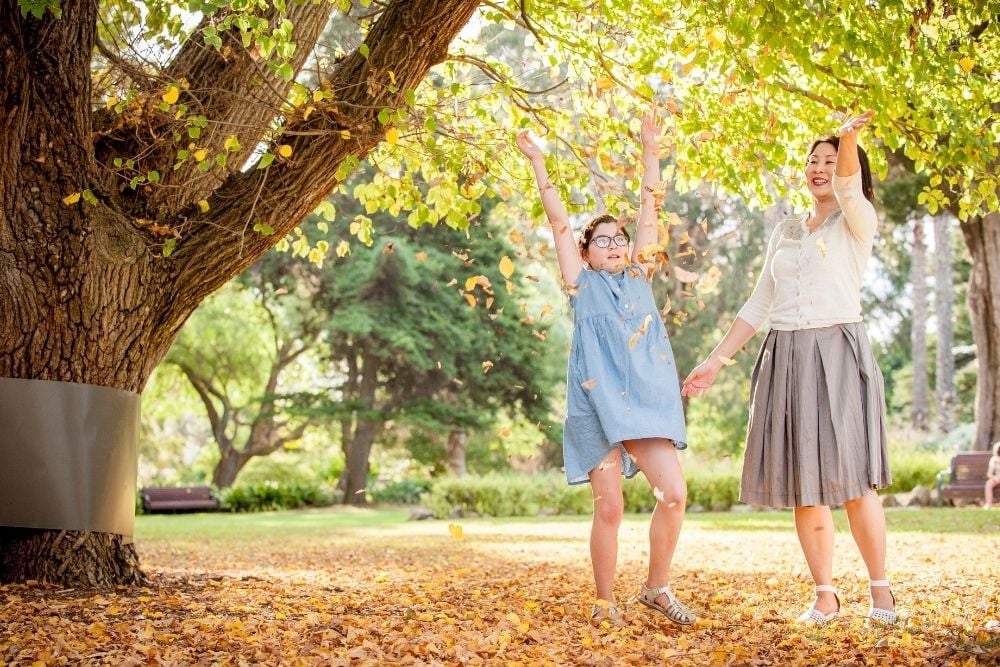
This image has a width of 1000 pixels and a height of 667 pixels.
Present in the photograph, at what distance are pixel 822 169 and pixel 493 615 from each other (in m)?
2.44

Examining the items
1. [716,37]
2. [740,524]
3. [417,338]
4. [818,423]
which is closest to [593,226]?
[818,423]

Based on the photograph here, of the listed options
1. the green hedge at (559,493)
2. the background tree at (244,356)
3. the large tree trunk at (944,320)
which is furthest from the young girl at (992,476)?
the background tree at (244,356)

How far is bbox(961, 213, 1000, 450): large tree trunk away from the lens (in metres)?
14.6

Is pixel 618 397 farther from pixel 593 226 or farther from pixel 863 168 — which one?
pixel 863 168

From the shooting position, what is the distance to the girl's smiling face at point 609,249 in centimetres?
430

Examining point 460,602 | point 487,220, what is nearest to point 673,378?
point 460,602

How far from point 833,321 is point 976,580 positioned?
239 cm

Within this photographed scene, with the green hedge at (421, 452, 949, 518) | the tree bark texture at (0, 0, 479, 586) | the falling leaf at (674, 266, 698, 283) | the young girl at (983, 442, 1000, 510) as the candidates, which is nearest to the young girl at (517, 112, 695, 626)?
the falling leaf at (674, 266, 698, 283)

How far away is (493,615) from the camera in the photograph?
4414 millimetres

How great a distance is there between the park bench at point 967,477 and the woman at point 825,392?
11.4 meters

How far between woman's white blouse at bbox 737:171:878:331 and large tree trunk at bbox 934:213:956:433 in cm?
2544

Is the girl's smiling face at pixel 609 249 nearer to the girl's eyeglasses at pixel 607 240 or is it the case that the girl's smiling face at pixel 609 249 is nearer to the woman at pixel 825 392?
the girl's eyeglasses at pixel 607 240

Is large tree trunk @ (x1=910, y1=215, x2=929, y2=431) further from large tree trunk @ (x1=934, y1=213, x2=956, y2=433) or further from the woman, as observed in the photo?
the woman

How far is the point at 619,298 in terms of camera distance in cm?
421
